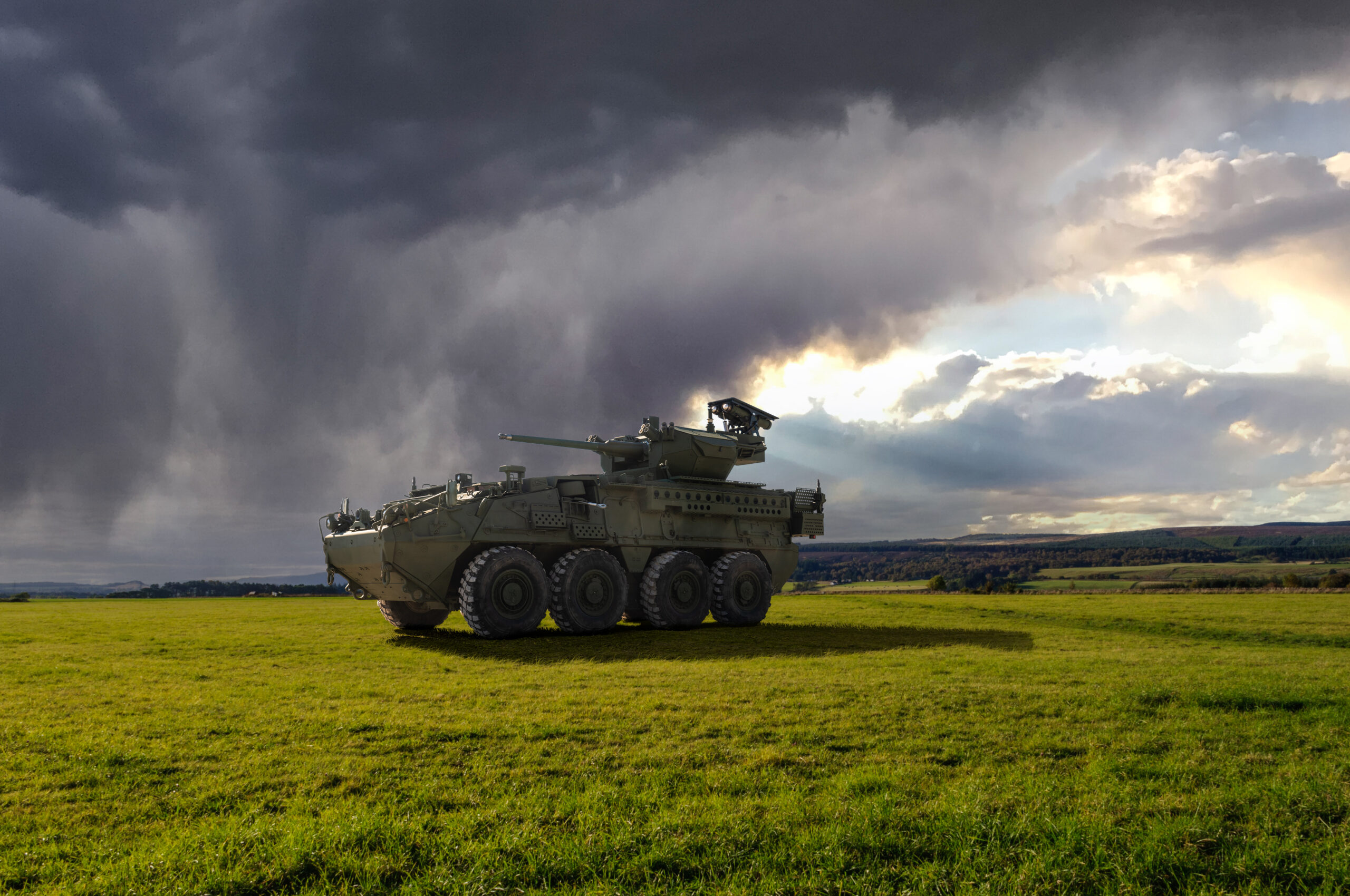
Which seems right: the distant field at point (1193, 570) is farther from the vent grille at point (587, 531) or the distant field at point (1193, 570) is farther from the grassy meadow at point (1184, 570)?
the vent grille at point (587, 531)

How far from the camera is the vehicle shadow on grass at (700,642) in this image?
1435cm

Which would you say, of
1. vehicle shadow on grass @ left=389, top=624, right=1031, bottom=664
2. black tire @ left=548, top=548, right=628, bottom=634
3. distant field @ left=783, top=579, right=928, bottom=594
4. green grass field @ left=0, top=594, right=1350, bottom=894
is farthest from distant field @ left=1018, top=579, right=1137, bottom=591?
green grass field @ left=0, top=594, right=1350, bottom=894

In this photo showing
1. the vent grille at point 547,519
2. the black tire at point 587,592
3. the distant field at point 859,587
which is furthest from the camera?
the distant field at point 859,587

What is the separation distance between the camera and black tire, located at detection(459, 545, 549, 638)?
16.6 meters

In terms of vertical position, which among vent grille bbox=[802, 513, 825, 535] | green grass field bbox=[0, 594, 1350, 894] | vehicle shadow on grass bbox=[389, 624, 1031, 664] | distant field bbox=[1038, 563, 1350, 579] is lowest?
distant field bbox=[1038, 563, 1350, 579]

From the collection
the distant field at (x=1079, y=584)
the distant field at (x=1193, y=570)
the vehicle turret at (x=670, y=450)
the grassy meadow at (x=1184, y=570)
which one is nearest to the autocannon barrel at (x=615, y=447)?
the vehicle turret at (x=670, y=450)

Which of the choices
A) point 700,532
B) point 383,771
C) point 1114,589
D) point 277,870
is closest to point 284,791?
point 383,771

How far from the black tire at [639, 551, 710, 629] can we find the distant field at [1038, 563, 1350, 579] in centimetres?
4188

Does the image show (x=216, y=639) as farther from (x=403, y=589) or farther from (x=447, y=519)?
(x=447, y=519)

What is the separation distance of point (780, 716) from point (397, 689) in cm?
490

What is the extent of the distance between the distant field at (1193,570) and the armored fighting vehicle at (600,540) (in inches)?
1565

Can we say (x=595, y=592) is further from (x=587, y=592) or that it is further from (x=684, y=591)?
(x=684, y=591)

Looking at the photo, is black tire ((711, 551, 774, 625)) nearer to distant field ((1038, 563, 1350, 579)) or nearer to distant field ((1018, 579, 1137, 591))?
distant field ((1018, 579, 1137, 591))

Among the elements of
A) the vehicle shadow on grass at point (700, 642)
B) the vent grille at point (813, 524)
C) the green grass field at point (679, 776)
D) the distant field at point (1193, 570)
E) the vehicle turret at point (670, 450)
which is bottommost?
the distant field at point (1193, 570)
